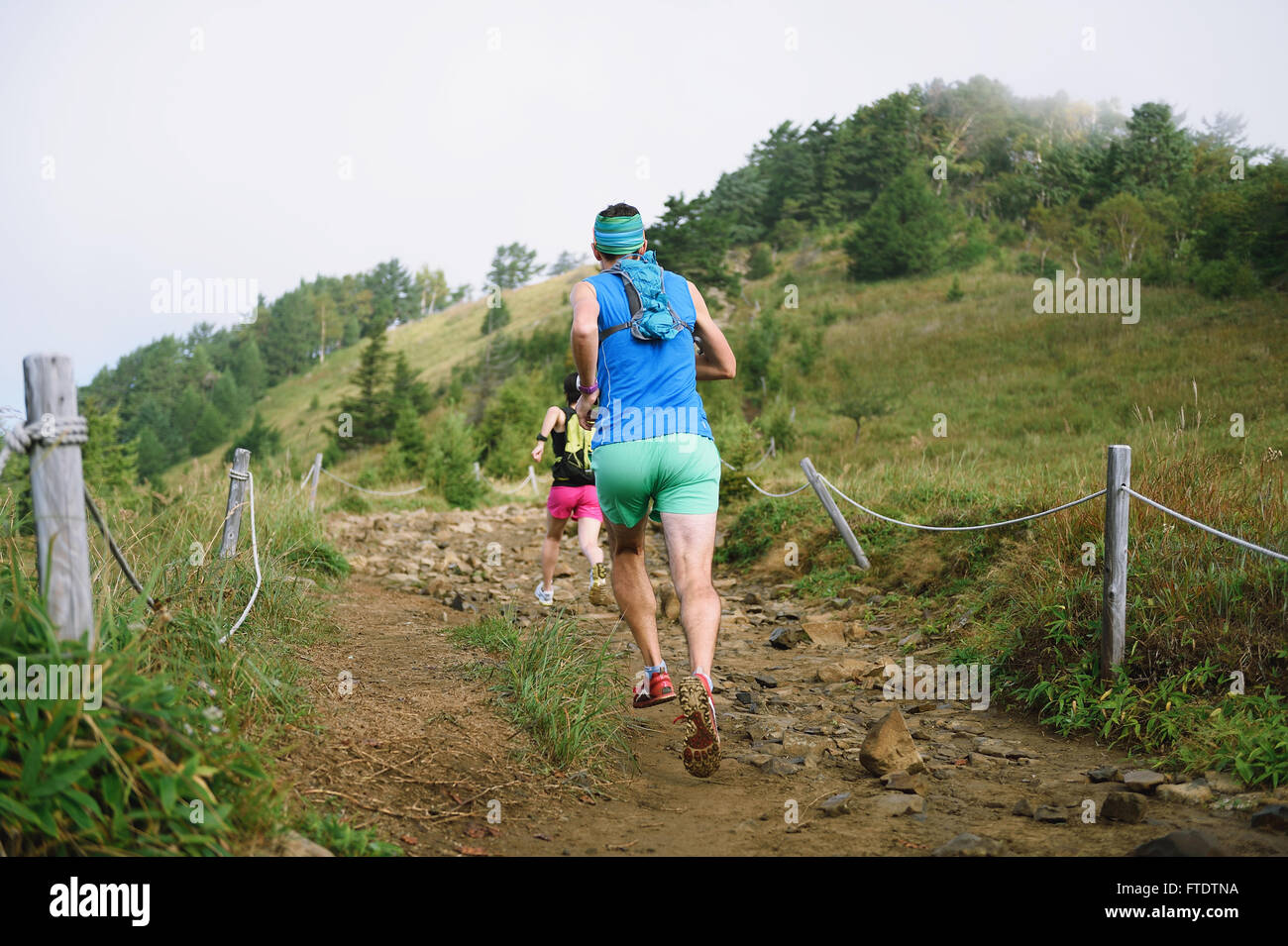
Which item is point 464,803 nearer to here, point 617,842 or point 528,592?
point 617,842

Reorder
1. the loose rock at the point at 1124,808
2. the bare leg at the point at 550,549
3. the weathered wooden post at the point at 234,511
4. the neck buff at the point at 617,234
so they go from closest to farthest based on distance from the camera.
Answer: the loose rock at the point at 1124,808 < the neck buff at the point at 617,234 < the weathered wooden post at the point at 234,511 < the bare leg at the point at 550,549

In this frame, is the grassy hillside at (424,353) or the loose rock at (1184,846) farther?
the grassy hillside at (424,353)

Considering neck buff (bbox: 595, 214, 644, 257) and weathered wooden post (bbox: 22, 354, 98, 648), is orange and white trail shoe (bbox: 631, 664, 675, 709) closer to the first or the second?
neck buff (bbox: 595, 214, 644, 257)

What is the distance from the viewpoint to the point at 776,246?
58.2 m

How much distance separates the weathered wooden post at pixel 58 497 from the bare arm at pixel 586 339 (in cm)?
161

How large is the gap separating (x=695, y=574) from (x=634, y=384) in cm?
79

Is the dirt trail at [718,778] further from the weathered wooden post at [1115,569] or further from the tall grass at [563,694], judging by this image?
the weathered wooden post at [1115,569]

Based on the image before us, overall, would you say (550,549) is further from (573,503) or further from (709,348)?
(709,348)

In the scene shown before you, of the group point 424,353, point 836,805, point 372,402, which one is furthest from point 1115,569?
point 424,353

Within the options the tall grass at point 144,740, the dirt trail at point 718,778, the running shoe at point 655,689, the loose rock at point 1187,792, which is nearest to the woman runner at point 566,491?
the dirt trail at point 718,778

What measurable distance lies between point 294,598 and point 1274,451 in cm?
551

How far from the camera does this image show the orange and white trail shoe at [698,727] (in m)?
3.39

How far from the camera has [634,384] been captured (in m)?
3.55
